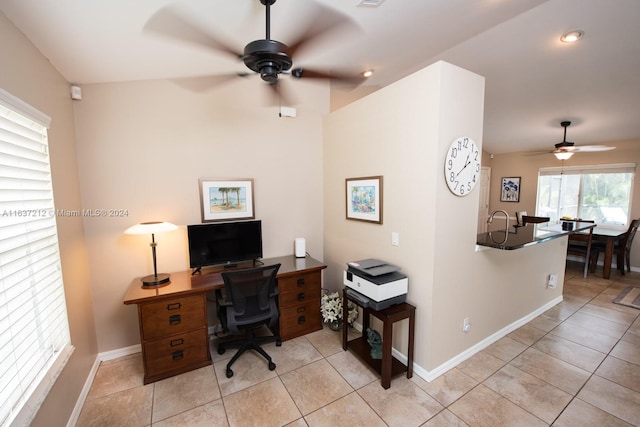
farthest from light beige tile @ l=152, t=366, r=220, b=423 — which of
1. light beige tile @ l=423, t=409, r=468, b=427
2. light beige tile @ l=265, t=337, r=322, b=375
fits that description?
light beige tile @ l=423, t=409, r=468, b=427

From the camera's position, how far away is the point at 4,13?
1331 millimetres

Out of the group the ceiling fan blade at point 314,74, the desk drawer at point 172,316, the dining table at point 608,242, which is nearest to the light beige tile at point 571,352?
the dining table at point 608,242

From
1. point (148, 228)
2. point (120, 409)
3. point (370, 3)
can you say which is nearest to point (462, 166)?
point (370, 3)

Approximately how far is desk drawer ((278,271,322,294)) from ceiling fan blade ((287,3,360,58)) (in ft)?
6.46

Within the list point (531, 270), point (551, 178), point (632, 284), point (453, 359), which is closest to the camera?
point (453, 359)

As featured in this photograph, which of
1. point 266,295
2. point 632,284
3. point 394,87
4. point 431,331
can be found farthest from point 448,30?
point 632,284

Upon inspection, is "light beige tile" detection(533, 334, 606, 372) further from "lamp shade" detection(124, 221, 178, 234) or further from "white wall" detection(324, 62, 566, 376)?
"lamp shade" detection(124, 221, 178, 234)

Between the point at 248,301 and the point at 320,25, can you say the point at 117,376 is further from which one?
the point at 320,25

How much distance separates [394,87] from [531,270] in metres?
2.47

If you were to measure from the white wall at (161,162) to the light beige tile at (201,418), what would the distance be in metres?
1.10

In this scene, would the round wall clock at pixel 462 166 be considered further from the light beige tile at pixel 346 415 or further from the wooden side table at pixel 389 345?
the light beige tile at pixel 346 415

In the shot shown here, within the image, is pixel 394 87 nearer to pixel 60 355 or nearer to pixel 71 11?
pixel 71 11

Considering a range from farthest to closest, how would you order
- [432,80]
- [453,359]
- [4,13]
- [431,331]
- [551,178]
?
[551,178] < [453,359] < [431,331] < [432,80] < [4,13]

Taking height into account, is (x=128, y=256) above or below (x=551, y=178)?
below
